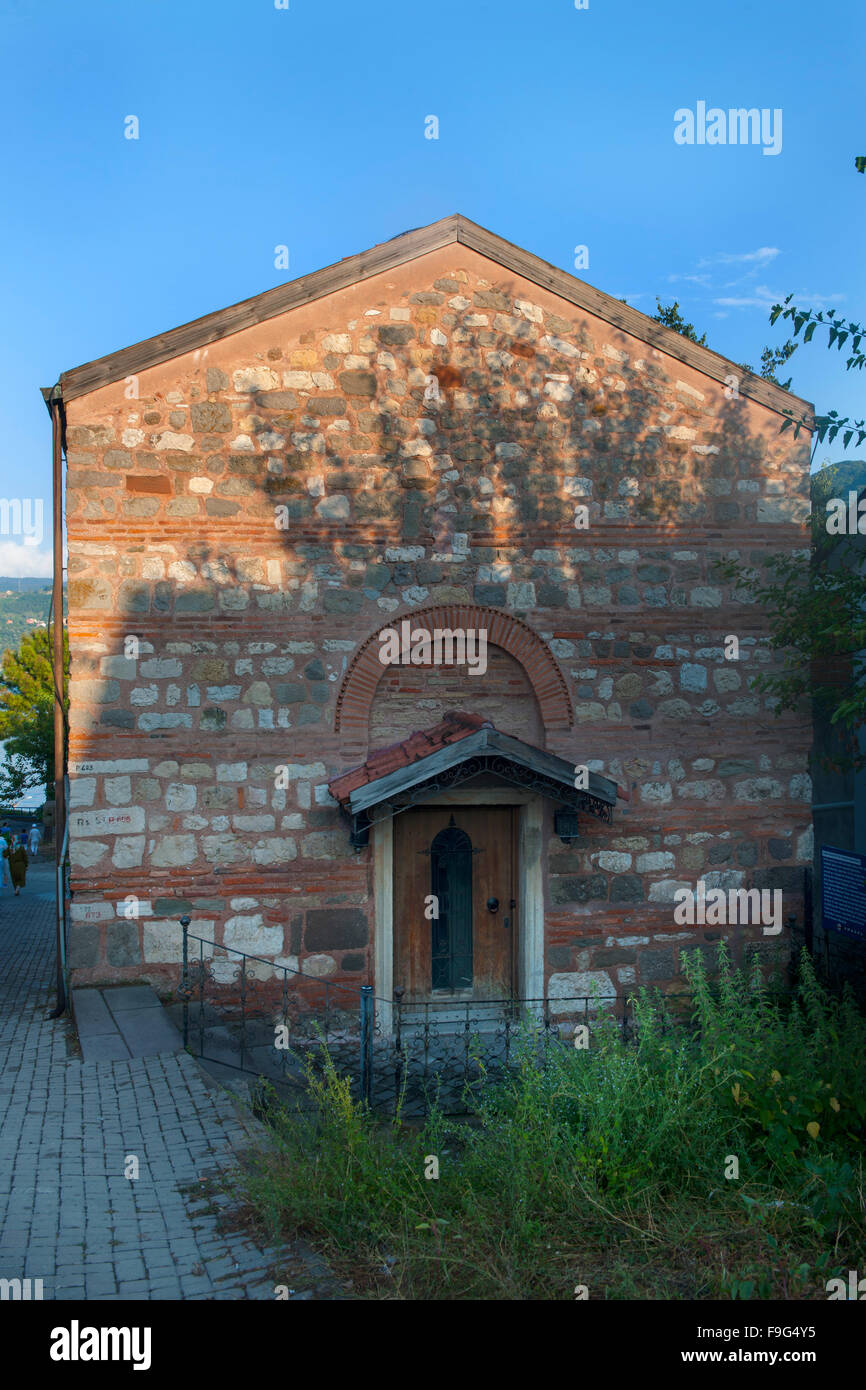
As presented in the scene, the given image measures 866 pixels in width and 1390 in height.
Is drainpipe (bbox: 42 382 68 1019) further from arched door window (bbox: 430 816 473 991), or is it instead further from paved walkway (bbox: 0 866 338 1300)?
arched door window (bbox: 430 816 473 991)

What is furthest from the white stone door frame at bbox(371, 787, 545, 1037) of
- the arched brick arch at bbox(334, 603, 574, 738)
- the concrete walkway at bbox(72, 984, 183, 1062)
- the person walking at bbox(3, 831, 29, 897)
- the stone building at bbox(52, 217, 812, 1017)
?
the person walking at bbox(3, 831, 29, 897)

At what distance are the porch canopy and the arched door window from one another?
76 cm

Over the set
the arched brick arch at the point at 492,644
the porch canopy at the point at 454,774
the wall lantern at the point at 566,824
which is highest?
the arched brick arch at the point at 492,644

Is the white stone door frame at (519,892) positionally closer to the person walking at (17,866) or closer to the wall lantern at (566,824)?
the wall lantern at (566,824)

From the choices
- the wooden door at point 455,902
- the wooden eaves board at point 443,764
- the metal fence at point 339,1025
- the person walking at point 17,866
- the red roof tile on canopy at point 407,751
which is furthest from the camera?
the person walking at point 17,866

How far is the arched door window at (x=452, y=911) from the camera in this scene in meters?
9.05

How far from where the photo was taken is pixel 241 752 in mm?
8484

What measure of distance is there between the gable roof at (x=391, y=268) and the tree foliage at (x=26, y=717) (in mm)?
22234

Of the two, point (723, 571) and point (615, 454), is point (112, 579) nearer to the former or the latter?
point (615, 454)

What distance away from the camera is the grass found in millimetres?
4246

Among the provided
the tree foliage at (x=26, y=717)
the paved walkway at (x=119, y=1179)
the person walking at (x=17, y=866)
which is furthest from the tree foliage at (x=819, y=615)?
the tree foliage at (x=26, y=717)

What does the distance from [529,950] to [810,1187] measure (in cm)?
436

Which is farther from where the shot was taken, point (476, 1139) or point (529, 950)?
point (529, 950)

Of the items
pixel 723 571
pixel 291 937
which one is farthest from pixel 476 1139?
pixel 723 571
